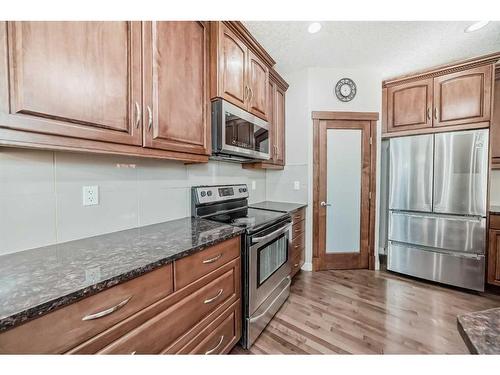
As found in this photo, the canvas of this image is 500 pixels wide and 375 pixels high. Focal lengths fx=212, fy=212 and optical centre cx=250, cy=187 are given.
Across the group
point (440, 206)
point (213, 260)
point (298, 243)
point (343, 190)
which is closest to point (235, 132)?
→ point (213, 260)

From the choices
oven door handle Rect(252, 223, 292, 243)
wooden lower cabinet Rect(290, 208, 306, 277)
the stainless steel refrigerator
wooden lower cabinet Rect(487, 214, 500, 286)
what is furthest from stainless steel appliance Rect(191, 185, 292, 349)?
wooden lower cabinet Rect(487, 214, 500, 286)

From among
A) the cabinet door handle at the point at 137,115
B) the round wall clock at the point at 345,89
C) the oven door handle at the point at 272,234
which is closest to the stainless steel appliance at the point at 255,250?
the oven door handle at the point at 272,234

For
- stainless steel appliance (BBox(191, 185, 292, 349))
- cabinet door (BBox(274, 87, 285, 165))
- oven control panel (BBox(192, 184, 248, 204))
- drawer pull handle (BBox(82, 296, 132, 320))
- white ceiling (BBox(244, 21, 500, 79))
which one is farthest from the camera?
cabinet door (BBox(274, 87, 285, 165))

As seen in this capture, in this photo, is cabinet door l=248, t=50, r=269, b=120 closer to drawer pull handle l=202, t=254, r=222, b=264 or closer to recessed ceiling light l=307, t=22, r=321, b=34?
recessed ceiling light l=307, t=22, r=321, b=34

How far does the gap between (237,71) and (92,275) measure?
1640 millimetres

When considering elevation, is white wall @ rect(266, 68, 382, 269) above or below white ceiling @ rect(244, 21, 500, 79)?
below

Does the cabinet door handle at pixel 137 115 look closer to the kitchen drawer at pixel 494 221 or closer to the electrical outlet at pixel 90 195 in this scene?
the electrical outlet at pixel 90 195

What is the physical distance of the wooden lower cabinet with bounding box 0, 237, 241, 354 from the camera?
0.62 meters

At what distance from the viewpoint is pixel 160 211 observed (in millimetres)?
1586

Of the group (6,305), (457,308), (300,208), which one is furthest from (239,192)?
(457,308)

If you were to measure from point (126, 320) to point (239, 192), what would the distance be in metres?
1.61

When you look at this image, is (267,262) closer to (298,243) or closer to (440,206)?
(298,243)

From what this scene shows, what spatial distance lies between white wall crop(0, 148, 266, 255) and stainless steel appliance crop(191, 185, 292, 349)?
286 millimetres
